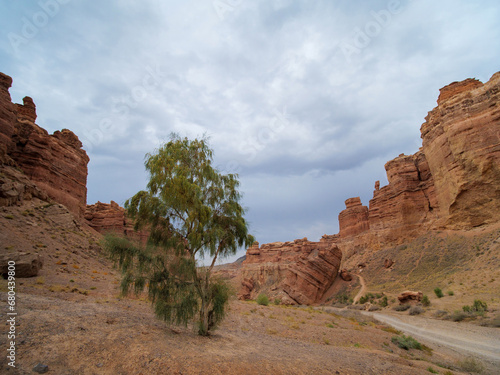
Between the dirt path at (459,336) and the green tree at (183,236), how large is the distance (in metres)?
12.6

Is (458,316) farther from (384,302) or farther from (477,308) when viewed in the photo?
(384,302)

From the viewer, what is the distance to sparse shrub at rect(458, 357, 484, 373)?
10562mm

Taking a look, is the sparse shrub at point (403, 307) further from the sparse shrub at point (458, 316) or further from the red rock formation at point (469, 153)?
the red rock formation at point (469, 153)

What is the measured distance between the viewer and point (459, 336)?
16438 millimetres

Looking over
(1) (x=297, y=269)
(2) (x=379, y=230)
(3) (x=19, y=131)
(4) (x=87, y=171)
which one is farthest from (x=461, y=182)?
(3) (x=19, y=131)

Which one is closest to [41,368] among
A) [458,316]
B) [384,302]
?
[458,316]

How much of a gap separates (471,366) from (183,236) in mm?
13167

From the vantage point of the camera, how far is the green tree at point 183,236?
10.3m

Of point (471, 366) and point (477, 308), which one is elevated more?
point (477, 308)

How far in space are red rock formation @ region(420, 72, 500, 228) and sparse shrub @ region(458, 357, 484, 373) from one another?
3489 cm

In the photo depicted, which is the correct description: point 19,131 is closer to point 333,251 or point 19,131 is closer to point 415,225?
point 333,251

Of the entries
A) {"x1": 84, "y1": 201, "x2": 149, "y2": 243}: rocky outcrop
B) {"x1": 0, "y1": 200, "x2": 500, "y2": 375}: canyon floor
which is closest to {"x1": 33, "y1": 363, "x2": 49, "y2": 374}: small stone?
{"x1": 0, "y1": 200, "x2": 500, "y2": 375}: canyon floor

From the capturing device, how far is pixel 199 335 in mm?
10844

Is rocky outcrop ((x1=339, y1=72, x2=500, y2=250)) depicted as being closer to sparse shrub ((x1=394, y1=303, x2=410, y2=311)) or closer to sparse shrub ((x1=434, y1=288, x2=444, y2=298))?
sparse shrub ((x1=434, y1=288, x2=444, y2=298))
